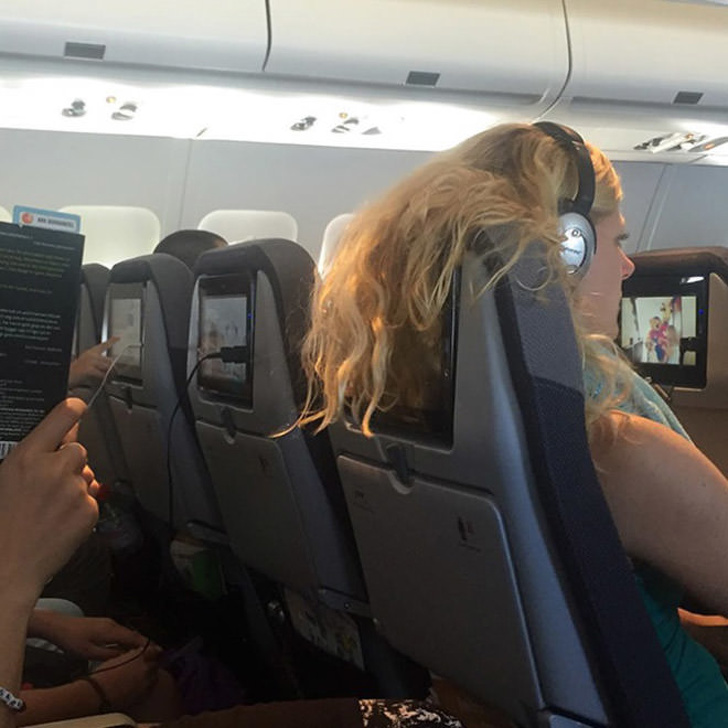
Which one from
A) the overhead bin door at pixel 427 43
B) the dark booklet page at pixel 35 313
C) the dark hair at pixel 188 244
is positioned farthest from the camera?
the dark hair at pixel 188 244

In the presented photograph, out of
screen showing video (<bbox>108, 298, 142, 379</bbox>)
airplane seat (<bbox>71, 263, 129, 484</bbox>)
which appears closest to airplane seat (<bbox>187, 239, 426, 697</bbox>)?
screen showing video (<bbox>108, 298, 142, 379</bbox>)

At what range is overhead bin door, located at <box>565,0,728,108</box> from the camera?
391cm

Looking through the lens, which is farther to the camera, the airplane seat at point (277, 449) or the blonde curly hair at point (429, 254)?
the airplane seat at point (277, 449)

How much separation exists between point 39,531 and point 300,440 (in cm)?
95

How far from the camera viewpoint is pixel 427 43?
3637 mm

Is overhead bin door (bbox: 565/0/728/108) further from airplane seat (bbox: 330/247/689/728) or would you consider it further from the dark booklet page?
Result: the dark booklet page

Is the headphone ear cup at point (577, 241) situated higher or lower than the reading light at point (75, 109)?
lower

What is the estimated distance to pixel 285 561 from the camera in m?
2.19

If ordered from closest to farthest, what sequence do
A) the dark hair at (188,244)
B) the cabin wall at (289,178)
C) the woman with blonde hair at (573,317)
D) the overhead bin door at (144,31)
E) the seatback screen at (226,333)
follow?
the woman with blonde hair at (573,317)
the seatback screen at (226,333)
the overhead bin door at (144,31)
the dark hair at (188,244)
the cabin wall at (289,178)

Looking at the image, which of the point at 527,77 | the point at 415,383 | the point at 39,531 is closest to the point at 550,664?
the point at 415,383

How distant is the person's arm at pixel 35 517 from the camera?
41.4 inches

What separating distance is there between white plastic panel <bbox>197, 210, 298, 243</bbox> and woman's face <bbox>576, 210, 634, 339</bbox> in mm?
3580

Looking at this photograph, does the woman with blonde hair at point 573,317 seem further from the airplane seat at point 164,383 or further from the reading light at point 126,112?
the reading light at point 126,112

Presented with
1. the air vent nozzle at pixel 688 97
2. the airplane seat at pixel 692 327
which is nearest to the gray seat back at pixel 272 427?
the airplane seat at pixel 692 327
